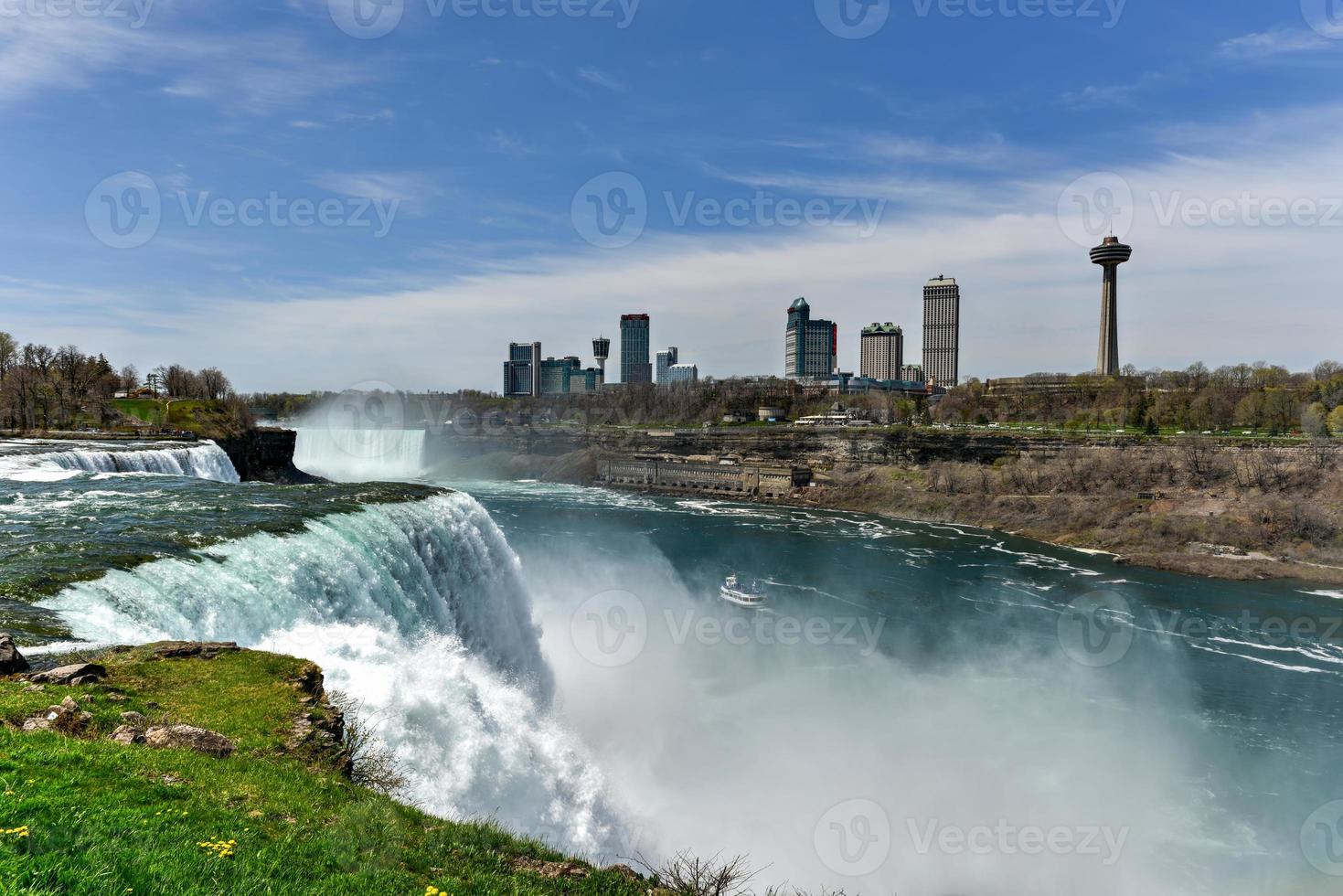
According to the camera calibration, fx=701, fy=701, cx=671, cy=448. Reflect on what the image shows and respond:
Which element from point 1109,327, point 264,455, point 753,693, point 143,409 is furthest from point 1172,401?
point 143,409

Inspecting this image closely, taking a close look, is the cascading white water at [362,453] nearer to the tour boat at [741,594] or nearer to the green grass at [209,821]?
the tour boat at [741,594]

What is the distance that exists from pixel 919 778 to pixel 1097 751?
6.01m

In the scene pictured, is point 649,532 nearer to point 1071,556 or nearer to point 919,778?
point 1071,556

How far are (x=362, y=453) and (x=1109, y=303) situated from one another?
136635mm

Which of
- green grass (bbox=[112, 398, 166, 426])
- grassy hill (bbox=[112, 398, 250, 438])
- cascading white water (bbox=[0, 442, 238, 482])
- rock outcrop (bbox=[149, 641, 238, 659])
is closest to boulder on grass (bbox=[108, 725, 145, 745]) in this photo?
rock outcrop (bbox=[149, 641, 238, 659])

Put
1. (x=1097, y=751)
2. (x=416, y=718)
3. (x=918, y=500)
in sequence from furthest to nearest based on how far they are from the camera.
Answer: (x=918, y=500), (x=1097, y=751), (x=416, y=718)

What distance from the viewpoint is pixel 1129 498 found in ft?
194

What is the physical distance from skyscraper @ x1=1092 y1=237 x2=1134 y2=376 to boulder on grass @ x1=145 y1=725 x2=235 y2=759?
497 ft

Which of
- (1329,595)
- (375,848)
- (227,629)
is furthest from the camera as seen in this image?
(1329,595)

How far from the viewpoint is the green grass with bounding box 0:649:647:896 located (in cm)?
482

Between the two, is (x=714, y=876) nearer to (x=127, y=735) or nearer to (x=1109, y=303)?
(x=127, y=735)

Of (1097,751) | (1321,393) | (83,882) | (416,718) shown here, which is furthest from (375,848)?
(1321,393)

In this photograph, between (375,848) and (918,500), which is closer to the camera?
(375,848)

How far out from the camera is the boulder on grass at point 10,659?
843cm
